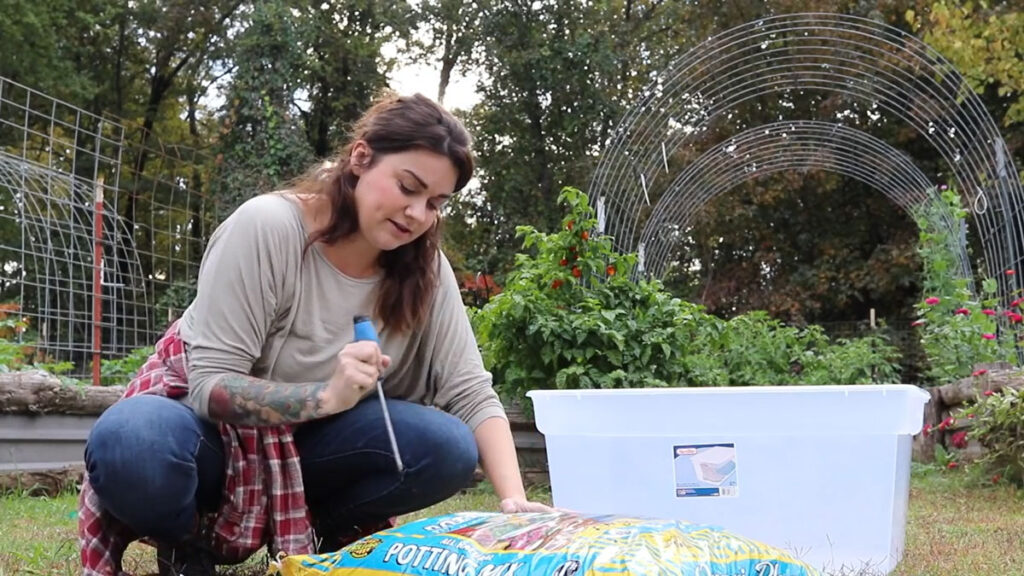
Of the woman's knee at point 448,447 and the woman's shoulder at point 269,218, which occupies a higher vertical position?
the woman's shoulder at point 269,218

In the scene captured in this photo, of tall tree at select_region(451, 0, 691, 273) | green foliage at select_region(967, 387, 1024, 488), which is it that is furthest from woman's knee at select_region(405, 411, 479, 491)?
tall tree at select_region(451, 0, 691, 273)

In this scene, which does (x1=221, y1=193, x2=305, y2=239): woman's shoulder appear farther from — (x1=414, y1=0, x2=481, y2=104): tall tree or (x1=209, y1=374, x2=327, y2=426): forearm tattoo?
(x1=414, y1=0, x2=481, y2=104): tall tree

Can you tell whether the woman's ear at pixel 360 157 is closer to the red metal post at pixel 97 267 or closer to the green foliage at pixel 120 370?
the red metal post at pixel 97 267

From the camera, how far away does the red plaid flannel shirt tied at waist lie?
1.88 meters

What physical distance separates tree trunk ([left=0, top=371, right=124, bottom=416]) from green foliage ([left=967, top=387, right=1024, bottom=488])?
3334mm

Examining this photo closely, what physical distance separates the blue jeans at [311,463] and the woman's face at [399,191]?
1.10 ft

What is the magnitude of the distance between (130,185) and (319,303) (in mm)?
13858

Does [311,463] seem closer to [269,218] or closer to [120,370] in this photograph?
[269,218]

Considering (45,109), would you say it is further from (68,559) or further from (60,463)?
(68,559)

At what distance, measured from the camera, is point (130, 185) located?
14.8 m

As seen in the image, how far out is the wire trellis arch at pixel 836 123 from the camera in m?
7.28

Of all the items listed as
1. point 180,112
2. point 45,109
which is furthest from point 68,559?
point 180,112

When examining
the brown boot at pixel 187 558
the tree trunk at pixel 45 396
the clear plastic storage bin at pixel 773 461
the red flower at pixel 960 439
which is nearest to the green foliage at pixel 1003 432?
the red flower at pixel 960 439

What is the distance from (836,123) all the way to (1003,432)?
7228 mm
